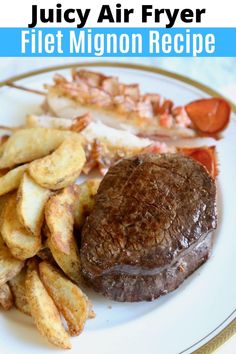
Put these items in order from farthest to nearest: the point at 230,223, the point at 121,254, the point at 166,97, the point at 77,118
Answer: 1. the point at 166,97
2. the point at 77,118
3. the point at 230,223
4. the point at 121,254

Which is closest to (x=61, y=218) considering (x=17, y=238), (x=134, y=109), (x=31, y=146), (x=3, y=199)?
(x=17, y=238)

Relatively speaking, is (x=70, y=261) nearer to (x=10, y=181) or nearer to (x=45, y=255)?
(x=45, y=255)

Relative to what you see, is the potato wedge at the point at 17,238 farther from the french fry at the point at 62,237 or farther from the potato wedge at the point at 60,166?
the potato wedge at the point at 60,166

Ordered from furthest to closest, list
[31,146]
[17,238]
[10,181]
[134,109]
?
[134,109]
[31,146]
[10,181]
[17,238]

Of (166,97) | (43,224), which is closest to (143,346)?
(43,224)

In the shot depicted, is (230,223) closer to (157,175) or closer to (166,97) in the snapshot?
(157,175)

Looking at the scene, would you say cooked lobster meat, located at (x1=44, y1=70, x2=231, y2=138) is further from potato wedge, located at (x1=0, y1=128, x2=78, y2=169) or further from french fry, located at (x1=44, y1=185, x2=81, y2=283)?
french fry, located at (x1=44, y1=185, x2=81, y2=283)
